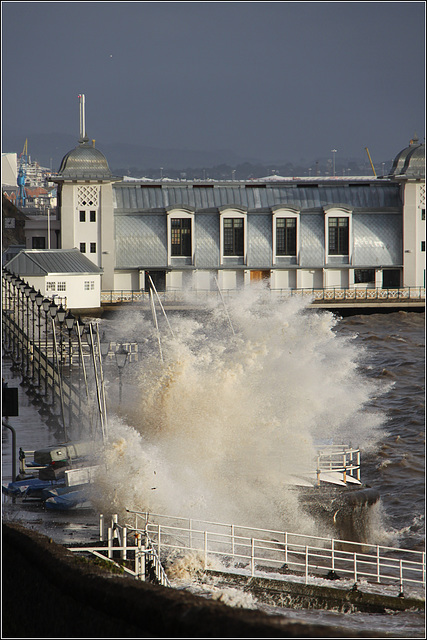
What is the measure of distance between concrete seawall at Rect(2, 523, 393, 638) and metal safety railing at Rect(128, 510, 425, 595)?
11.6ft

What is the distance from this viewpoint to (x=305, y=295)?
62000 mm

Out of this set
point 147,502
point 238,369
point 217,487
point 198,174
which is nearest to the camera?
point 147,502

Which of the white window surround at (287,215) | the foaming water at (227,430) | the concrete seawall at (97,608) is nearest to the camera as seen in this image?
the concrete seawall at (97,608)

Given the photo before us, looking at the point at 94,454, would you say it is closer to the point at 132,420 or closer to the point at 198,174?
the point at 132,420

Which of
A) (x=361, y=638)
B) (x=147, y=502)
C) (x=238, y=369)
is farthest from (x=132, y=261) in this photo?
(x=361, y=638)

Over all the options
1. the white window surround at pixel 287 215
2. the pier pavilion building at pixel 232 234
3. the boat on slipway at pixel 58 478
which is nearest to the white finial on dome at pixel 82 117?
the pier pavilion building at pixel 232 234

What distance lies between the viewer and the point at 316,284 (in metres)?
66.1

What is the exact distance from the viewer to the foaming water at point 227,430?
70.4ft

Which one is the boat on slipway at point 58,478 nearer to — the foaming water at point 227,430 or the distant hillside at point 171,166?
the foaming water at point 227,430

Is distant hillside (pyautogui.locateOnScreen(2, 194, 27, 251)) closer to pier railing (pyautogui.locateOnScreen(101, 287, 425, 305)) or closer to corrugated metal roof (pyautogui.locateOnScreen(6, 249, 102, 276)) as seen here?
corrugated metal roof (pyautogui.locateOnScreen(6, 249, 102, 276))

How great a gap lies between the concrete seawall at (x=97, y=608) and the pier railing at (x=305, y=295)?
47151mm

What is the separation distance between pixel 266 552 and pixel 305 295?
4265 cm

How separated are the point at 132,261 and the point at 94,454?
4382 centimetres

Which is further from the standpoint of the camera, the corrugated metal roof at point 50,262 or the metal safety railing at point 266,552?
the corrugated metal roof at point 50,262
